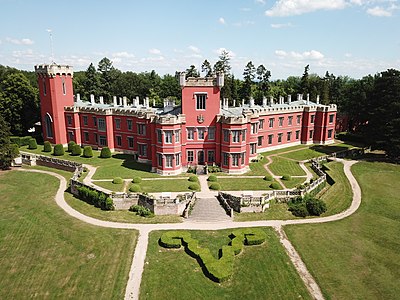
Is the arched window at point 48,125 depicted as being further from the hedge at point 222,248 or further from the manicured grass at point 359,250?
the manicured grass at point 359,250

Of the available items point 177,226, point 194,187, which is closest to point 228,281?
point 177,226

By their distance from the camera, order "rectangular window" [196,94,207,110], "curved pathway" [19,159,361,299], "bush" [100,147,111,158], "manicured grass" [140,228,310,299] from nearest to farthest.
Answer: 1. "manicured grass" [140,228,310,299]
2. "curved pathway" [19,159,361,299]
3. "rectangular window" [196,94,207,110]
4. "bush" [100,147,111,158]

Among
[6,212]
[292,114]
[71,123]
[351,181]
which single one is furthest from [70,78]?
[351,181]

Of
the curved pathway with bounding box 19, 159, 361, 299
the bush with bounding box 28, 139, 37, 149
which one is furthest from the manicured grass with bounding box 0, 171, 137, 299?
the bush with bounding box 28, 139, 37, 149

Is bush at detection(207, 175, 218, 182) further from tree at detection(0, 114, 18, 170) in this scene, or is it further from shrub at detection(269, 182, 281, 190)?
tree at detection(0, 114, 18, 170)

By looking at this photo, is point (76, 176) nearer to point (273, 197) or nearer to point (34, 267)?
point (34, 267)

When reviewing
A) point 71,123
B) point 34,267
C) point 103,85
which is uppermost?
point 103,85
